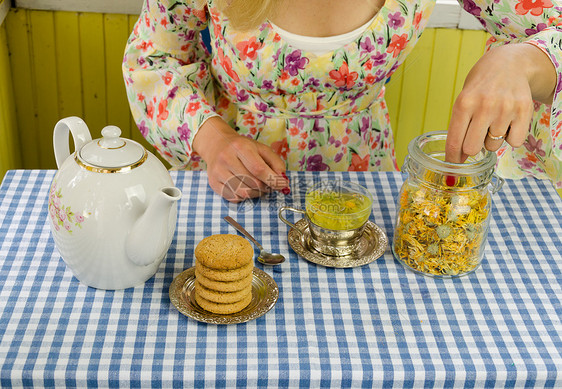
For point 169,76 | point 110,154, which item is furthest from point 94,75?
point 110,154

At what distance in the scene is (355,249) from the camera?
116 centimetres

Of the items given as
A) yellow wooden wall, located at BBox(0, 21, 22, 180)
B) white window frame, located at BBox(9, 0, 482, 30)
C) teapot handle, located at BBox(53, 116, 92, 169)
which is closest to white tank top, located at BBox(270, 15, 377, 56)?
teapot handle, located at BBox(53, 116, 92, 169)

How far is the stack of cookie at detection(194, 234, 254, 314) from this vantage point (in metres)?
0.97

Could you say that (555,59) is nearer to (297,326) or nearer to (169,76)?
(297,326)

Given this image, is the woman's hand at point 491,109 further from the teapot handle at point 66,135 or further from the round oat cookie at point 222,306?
the teapot handle at point 66,135

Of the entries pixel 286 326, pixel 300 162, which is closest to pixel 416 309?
pixel 286 326

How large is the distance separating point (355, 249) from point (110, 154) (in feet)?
1.45

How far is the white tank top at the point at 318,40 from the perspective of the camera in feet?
4.63

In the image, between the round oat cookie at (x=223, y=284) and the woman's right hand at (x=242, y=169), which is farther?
the woman's right hand at (x=242, y=169)

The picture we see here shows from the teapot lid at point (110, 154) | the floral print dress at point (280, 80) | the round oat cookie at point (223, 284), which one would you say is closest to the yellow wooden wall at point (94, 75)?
the floral print dress at point (280, 80)

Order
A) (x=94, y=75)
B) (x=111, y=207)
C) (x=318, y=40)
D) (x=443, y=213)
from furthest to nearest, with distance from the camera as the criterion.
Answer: (x=94, y=75) → (x=318, y=40) → (x=443, y=213) → (x=111, y=207)

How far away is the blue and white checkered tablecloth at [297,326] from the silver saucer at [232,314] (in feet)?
0.04

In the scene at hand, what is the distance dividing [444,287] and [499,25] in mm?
671

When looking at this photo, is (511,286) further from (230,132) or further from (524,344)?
(230,132)
